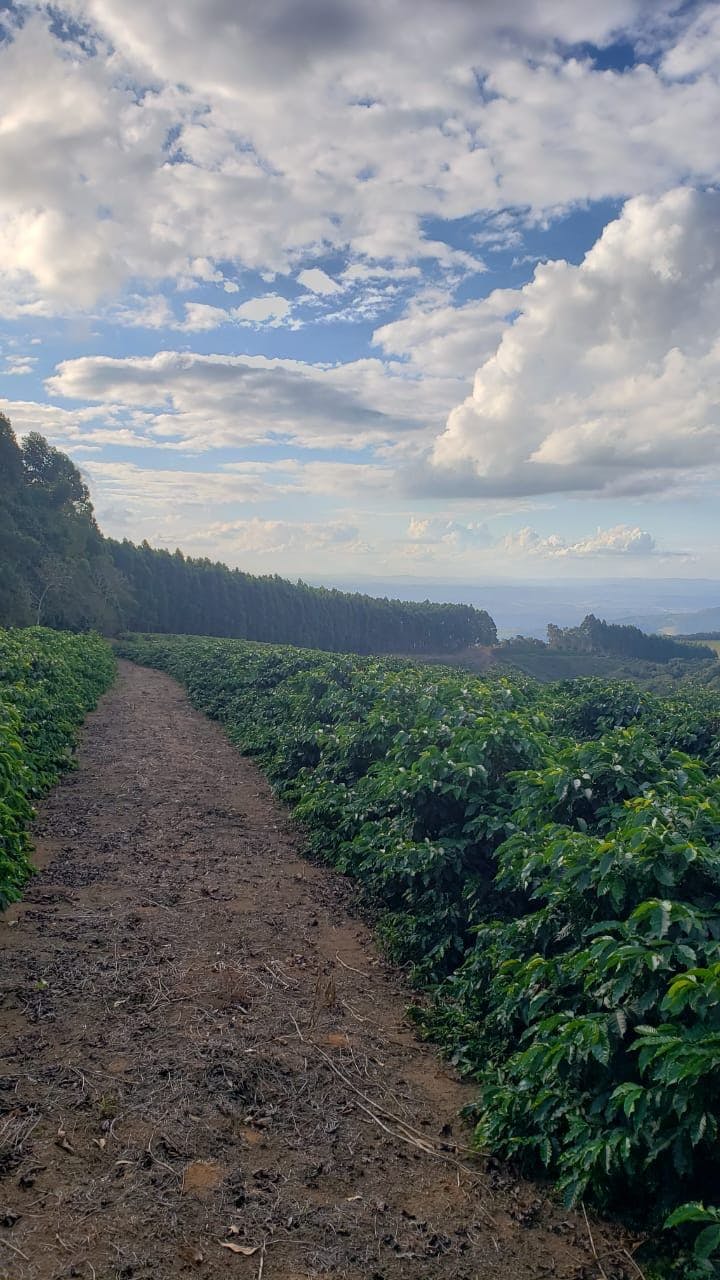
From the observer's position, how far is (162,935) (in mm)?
7035

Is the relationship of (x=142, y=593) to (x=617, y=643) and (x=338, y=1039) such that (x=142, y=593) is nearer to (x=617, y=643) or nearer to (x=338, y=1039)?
(x=338, y=1039)

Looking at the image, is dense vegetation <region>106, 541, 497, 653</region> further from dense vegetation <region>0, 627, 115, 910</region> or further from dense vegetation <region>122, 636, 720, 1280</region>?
dense vegetation <region>122, 636, 720, 1280</region>

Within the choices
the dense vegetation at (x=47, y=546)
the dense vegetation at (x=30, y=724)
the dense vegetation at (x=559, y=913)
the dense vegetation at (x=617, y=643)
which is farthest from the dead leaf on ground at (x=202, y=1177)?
the dense vegetation at (x=617, y=643)

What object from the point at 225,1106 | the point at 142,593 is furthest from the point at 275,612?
the point at 225,1106

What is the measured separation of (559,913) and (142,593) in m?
76.4

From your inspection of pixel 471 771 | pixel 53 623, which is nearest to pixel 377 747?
pixel 471 771

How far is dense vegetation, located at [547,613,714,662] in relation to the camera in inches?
4360

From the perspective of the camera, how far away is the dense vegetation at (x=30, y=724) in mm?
7789

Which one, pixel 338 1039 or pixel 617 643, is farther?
pixel 617 643

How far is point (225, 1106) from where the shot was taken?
469 cm

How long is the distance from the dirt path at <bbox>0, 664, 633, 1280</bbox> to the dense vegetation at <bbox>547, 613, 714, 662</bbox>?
4202 inches

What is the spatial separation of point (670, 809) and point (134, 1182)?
14.4 feet

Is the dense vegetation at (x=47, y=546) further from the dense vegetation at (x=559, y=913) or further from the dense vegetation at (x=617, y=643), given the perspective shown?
the dense vegetation at (x=617, y=643)

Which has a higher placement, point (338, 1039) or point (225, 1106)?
point (225, 1106)
